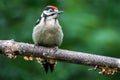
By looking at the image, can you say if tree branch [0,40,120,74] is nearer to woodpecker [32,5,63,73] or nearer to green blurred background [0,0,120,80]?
woodpecker [32,5,63,73]

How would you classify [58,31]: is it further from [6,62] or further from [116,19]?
[116,19]

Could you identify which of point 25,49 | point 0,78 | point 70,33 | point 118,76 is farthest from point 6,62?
point 25,49

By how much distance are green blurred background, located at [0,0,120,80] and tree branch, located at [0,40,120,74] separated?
2.44m

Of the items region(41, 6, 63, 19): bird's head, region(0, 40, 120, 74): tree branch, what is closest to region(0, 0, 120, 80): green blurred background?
region(41, 6, 63, 19): bird's head

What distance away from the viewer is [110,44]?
982cm

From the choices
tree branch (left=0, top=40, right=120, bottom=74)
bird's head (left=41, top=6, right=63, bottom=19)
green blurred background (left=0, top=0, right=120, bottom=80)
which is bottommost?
green blurred background (left=0, top=0, right=120, bottom=80)

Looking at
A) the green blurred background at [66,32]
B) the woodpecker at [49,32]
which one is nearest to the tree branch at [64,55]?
the woodpecker at [49,32]

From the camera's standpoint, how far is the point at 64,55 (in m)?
6.98

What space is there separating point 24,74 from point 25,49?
261cm

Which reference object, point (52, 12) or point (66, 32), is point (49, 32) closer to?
point (52, 12)

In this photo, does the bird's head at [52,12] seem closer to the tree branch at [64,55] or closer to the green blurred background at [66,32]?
the tree branch at [64,55]

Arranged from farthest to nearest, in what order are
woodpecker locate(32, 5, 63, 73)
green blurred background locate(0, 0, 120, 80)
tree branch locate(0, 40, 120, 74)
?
green blurred background locate(0, 0, 120, 80)
woodpecker locate(32, 5, 63, 73)
tree branch locate(0, 40, 120, 74)

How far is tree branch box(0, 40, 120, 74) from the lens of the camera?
6.84 metres

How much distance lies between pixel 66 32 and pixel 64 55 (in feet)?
8.86
